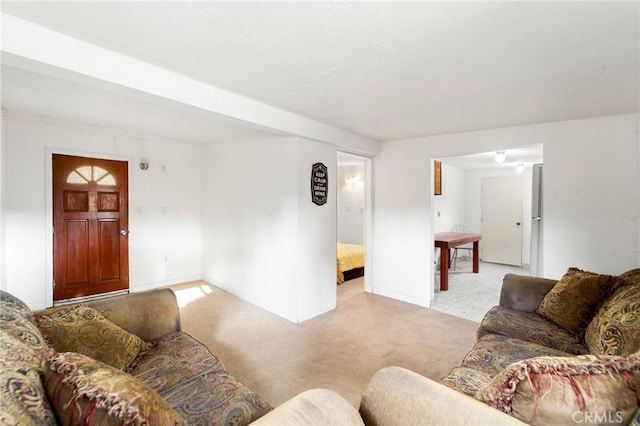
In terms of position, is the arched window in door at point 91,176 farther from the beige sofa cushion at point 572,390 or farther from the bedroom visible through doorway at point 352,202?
the beige sofa cushion at point 572,390

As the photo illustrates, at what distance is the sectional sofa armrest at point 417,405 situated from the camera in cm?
90

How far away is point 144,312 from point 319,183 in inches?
84.4

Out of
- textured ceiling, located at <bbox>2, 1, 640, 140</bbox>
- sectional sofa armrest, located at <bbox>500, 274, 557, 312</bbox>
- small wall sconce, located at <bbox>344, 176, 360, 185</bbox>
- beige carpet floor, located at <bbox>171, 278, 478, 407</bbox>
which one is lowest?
beige carpet floor, located at <bbox>171, 278, 478, 407</bbox>

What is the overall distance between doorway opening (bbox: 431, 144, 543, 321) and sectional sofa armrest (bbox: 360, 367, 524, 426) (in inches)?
153

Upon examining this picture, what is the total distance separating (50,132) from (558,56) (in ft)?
16.2

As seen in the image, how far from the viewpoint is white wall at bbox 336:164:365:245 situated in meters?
6.71

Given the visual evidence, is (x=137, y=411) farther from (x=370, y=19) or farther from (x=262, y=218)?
(x=262, y=218)

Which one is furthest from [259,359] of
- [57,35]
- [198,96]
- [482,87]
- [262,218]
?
[482,87]

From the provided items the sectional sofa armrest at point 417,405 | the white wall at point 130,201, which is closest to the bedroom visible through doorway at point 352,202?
the white wall at point 130,201

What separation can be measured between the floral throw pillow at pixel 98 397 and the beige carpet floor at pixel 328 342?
135 centimetres

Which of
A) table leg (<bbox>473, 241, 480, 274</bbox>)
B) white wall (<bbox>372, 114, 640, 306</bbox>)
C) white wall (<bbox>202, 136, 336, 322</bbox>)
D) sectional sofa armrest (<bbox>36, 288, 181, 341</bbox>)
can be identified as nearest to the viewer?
sectional sofa armrest (<bbox>36, 288, 181, 341</bbox>)

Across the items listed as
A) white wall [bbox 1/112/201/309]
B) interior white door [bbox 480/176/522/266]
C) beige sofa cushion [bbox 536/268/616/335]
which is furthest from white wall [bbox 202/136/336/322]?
interior white door [bbox 480/176/522/266]

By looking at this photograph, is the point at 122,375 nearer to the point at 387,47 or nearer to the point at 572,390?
the point at 572,390

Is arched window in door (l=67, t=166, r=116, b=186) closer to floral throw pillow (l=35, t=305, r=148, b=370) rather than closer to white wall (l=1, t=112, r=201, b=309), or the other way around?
white wall (l=1, t=112, r=201, b=309)
